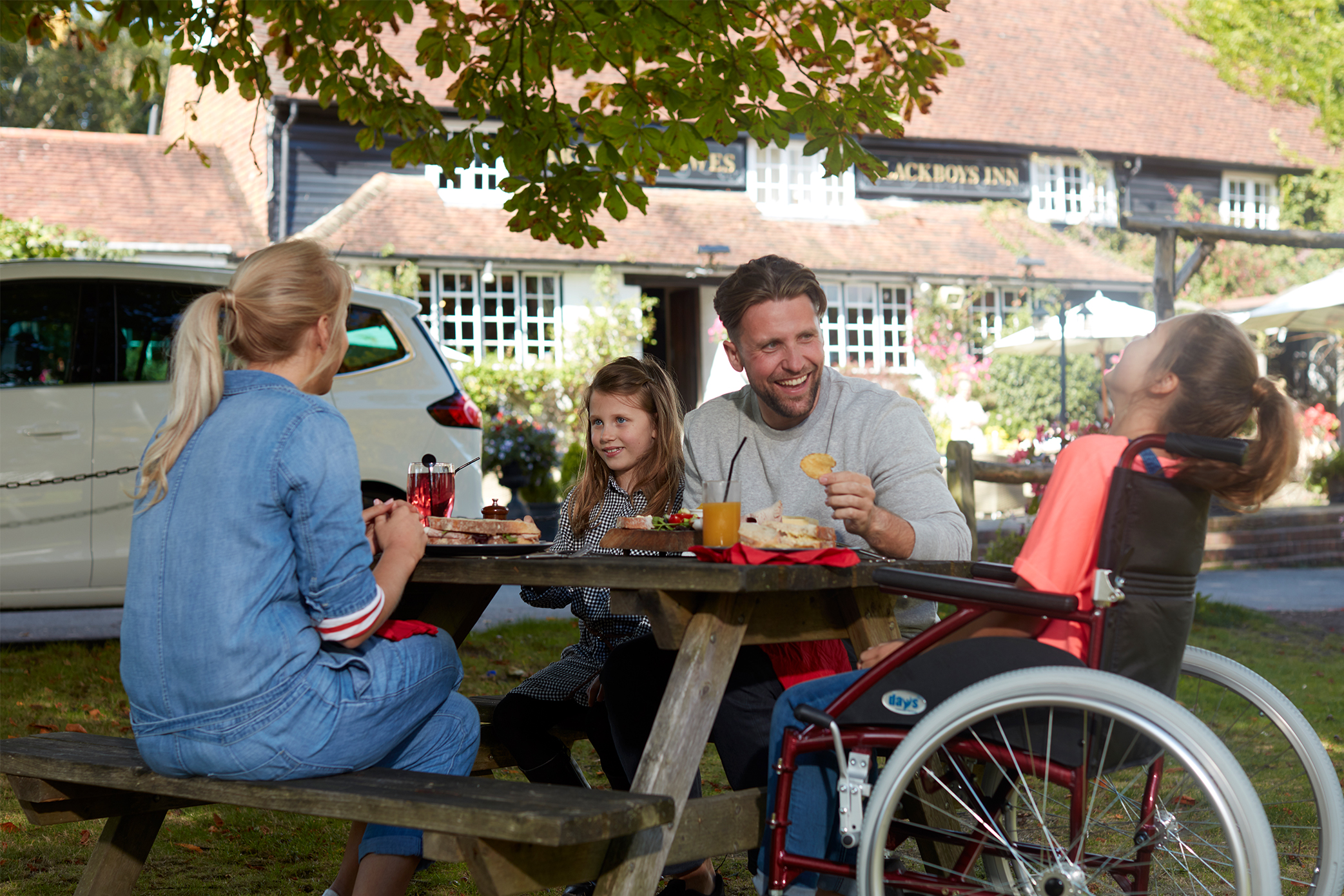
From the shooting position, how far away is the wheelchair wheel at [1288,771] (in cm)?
224

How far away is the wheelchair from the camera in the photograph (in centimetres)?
200

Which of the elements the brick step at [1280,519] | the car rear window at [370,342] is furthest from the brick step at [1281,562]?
the car rear window at [370,342]

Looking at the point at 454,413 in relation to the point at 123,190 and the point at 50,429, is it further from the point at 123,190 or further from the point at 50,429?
the point at 123,190

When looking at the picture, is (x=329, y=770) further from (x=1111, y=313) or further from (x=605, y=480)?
(x=1111, y=313)

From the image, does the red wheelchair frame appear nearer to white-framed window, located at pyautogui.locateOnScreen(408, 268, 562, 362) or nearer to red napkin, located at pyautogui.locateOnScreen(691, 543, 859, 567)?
red napkin, located at pyautogui.locateOnScreen(691, 543, 859, 567)

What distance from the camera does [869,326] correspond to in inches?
824

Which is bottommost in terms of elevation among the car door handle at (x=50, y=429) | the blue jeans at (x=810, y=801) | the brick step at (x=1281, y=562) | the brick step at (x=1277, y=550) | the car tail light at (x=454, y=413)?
the brick step at (x=1281, y=562)

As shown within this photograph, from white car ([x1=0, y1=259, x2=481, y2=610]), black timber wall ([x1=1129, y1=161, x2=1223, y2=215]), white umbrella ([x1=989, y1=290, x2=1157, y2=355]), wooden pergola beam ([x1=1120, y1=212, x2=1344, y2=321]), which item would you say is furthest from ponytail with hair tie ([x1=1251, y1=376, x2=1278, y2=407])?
black timber wall ([x1=1129, y1=161, x2=1223, y2=215])

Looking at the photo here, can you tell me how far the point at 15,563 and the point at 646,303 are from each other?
43.0ft

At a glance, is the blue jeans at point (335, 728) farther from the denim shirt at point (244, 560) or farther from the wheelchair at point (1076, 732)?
the wheelchair at point (1076, 732)

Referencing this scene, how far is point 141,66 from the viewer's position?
5.80m

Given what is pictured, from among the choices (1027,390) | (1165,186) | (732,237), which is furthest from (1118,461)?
(1165,186)

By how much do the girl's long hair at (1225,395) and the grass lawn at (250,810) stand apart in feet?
5.66

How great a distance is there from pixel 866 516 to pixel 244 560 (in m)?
1.25
